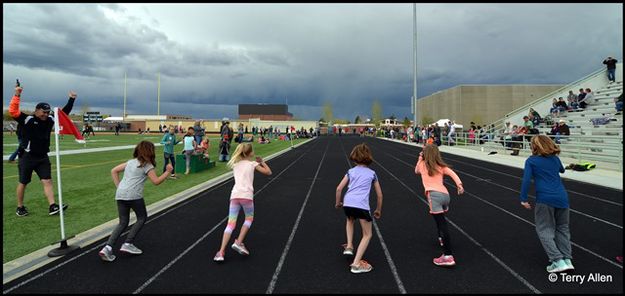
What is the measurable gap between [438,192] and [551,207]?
1.30 metres

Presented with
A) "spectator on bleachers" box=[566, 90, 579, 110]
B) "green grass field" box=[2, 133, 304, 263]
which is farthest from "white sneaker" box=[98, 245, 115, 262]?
"spectator on bleachers" box=[566, 90, 579, 110]

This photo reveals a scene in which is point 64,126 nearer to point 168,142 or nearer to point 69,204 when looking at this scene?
point 69,204

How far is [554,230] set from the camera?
423cm

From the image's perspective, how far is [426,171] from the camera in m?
4.68

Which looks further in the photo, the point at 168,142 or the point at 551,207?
the point at 168,142

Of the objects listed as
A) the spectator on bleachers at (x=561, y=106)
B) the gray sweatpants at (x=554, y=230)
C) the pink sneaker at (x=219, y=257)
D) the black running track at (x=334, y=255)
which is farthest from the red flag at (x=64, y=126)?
the spectator on bleachers at (x=561, y=106)

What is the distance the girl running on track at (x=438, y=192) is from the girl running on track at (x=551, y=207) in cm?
91

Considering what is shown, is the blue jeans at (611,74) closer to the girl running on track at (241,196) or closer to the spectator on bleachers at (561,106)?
the spectator on bleachers at (561,106)

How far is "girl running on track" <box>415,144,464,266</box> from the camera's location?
4.44 m

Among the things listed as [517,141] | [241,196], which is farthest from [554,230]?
[517,141]

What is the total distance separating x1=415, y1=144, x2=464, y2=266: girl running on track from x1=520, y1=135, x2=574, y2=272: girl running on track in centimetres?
91

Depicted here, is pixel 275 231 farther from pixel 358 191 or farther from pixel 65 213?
pixel 65 213

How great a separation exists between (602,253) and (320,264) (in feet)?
13.3

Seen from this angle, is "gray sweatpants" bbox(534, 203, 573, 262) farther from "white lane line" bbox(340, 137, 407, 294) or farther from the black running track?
"white lane line" bbox(340, 137, 407, 294)
